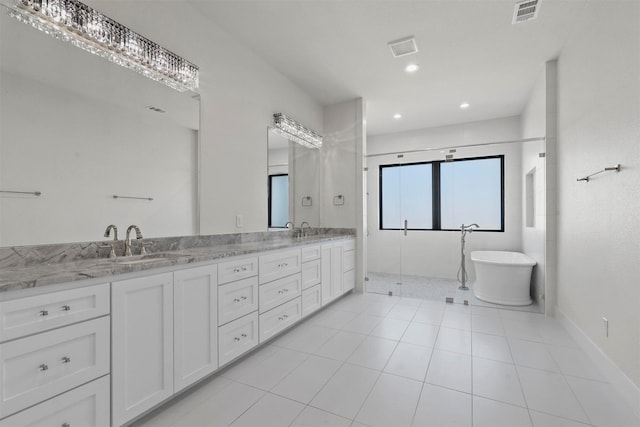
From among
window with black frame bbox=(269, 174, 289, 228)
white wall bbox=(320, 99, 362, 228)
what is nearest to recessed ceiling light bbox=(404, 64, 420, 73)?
white wall bbox=(320, 99, 362, 228)

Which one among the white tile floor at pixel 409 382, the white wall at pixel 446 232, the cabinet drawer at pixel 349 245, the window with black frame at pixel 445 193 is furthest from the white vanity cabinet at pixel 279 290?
the window with black frame at pixel 445 193

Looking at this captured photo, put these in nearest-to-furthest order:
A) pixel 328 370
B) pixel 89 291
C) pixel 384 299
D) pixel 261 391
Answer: pixel 89 291 → pixel 261 391 → pixel 328 370 → pixel 384 299

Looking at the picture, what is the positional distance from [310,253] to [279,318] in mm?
742

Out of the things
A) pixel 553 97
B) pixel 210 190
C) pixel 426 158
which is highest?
pixel 553 97

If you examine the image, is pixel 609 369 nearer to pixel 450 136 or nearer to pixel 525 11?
pixel 525 11

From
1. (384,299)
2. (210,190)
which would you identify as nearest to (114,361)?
(210,190)

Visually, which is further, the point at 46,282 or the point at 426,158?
the point at 426,158

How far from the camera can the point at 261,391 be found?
1.82 meters

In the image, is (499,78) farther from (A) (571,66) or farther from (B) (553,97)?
(A) (571,66)

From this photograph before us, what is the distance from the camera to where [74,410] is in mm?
1204

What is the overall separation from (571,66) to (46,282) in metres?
3.99

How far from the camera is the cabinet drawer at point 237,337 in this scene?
76.4 inches

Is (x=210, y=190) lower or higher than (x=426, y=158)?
lower

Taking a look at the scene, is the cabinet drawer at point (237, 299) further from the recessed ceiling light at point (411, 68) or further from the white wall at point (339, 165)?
the recessed ceiling light at point (411, 68)
